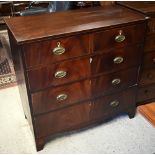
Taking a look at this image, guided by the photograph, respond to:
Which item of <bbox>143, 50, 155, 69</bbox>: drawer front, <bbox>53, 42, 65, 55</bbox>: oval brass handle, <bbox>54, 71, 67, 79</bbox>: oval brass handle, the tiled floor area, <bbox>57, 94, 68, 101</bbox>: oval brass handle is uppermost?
<bbox>53, 42, 65, 55</bbox>: oval brass handle

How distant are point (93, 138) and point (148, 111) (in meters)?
0.57

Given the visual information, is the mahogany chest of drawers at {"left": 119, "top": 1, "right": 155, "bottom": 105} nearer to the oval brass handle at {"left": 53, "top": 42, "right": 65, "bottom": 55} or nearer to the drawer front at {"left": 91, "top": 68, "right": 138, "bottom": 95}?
the drawer front at {"left": 91, "top": 68, "right": 138, "bottom": 95}

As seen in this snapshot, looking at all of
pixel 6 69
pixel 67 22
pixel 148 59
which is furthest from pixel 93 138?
pixel 6 69

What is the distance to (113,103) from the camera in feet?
5.67

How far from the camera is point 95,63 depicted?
1.48 m

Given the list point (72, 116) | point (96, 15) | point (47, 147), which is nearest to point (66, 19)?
point (96, 15)

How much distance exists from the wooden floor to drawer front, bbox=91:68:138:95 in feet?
1.21

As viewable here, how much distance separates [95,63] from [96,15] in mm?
344

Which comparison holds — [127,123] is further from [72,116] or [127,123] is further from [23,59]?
[23,59]

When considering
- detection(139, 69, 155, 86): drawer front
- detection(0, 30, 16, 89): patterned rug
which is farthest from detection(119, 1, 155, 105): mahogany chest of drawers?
detection(0, 30, 16, 89): patterned rug

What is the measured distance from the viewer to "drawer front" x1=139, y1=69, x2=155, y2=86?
184 centimetres

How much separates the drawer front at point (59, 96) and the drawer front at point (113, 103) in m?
0.15

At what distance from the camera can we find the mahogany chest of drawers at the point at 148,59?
5.32ft

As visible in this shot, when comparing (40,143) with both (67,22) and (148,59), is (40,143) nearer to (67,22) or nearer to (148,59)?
(67,22)
